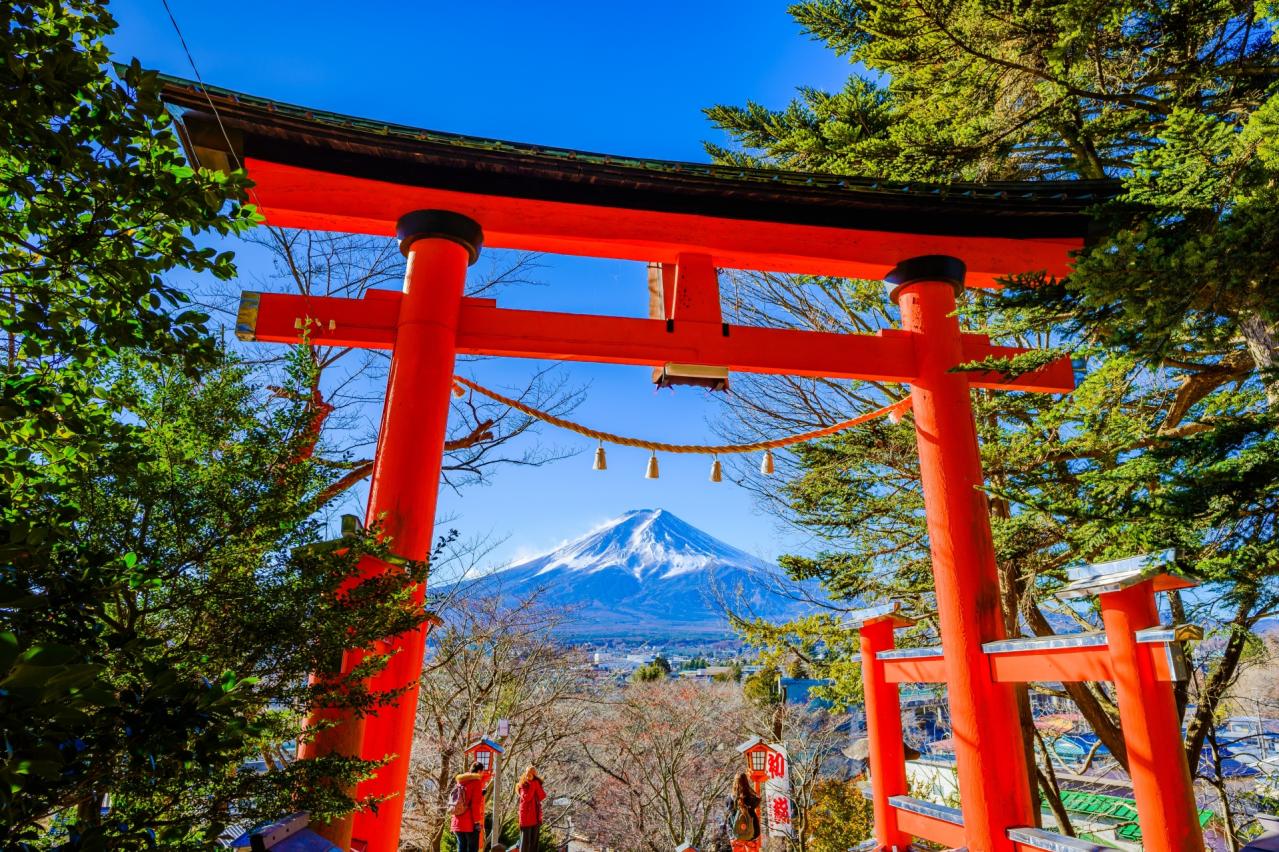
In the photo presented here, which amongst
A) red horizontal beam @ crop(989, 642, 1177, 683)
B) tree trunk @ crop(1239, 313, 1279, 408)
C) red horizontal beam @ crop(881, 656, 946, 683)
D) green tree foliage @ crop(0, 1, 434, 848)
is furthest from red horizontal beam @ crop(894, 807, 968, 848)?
green tree foliage @ crop(0, 1, 434, 848)

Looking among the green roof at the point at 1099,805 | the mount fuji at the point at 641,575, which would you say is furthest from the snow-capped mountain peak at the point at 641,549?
the green roof at the point at 1099,805

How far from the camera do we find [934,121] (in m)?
5.57

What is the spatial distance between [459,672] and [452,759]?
1.19 meters

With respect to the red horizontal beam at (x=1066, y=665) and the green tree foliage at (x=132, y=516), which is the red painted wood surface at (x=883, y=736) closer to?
the red horizontal beam at (x=1066, y=665)

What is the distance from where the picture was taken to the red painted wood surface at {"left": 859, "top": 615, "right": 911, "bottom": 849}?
4156mm

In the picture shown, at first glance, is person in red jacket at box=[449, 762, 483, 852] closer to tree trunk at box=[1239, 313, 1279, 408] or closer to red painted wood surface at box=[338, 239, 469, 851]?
red painted wood surface at box=[338, 239, 469, 851]

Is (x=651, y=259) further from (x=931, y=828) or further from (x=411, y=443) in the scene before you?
(x=931, y=828)

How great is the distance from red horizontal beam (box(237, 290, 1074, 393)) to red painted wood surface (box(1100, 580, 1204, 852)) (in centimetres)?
161

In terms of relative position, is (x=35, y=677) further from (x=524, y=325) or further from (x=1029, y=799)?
(x=1029, y=799)

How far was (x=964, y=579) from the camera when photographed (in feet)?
13.0

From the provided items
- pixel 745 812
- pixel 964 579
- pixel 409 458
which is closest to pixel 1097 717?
pixel 745 812

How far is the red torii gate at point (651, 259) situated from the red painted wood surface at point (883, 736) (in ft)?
1.55

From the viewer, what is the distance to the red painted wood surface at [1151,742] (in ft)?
8.75

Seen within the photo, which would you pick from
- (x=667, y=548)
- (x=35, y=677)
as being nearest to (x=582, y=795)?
(x=35, y=677)
